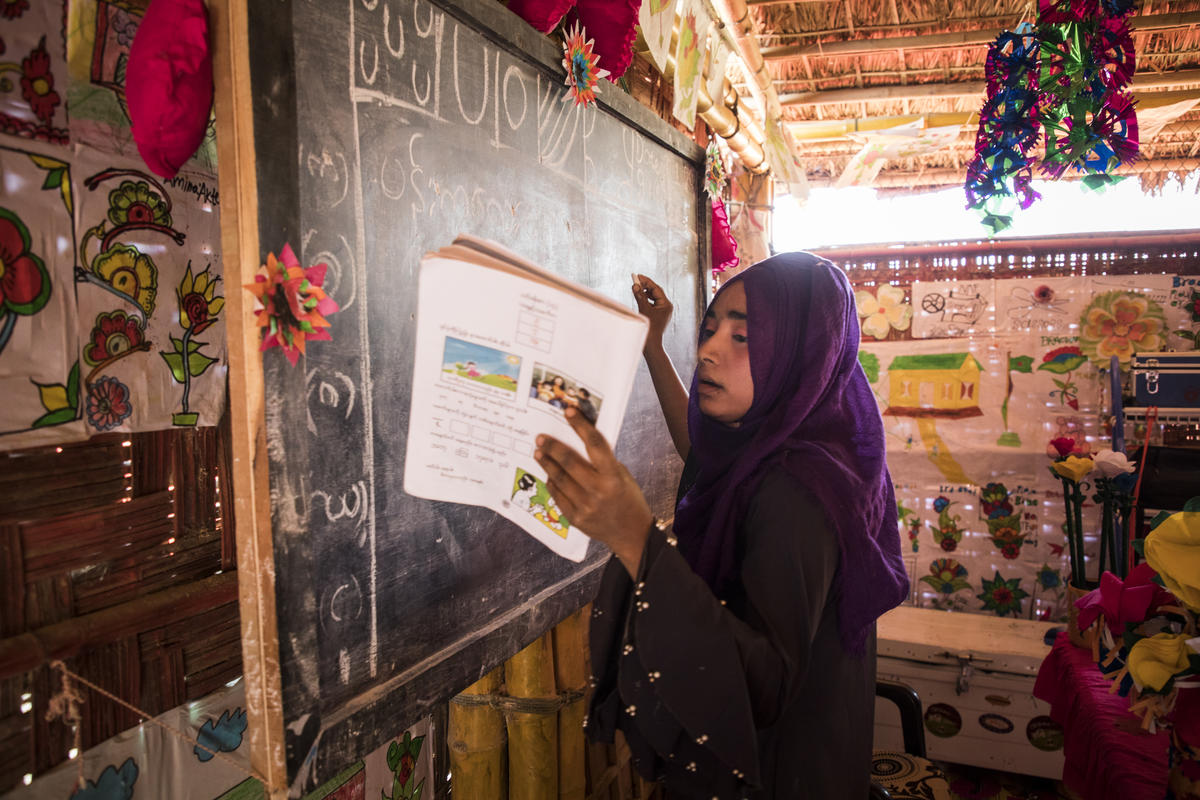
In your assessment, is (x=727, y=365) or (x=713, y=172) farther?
(x=713, y=172)

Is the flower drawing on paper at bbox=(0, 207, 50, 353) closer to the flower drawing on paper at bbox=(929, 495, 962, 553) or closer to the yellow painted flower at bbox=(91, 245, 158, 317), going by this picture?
the yellow painted flower at bbox=(91, 245, 158, 317)

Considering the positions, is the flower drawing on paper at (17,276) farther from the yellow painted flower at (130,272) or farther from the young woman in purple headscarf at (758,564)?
the young woman in purple headscarf at (758,564)

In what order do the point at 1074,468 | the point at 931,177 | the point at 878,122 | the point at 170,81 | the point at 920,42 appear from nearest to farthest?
1. the point at 170,81
2. the point at 920,42
3. the point at 1074,468
4. the point at 878,122
5. the point at 931,177

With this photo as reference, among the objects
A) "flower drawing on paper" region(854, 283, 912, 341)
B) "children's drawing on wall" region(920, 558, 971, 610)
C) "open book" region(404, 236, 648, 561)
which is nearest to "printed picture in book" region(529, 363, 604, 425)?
"open book" region(404, 236, 648, 561)

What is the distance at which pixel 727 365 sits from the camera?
50.9 inches

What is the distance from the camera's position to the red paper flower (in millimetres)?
941

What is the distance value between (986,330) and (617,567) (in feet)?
11.5

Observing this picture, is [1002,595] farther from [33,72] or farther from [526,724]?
[33,72]

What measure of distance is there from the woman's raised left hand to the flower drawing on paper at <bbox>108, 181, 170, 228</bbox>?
32.4 inches

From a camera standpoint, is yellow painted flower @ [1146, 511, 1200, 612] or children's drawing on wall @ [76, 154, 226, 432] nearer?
children's drawing on wall @ [76, 154, 226, 432]

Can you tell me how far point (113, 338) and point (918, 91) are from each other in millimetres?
3180

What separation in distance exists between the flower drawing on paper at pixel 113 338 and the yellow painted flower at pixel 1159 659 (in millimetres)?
2296

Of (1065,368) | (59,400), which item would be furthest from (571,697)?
(1065,368)

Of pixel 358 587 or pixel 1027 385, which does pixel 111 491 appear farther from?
pixel 1027 385
